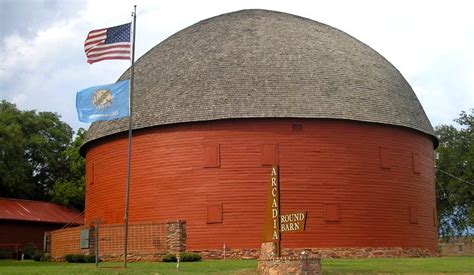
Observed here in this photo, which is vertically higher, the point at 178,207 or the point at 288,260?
the point at 178,207

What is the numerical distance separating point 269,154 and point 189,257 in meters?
4.81

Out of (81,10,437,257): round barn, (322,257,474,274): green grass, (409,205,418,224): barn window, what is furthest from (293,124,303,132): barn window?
(322,257,474,274): green grass

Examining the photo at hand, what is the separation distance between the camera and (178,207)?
26766 mm

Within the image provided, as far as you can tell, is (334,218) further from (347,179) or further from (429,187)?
(429,187)

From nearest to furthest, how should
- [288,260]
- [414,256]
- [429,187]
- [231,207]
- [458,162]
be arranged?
[288,260] → [231,207] → [414,256] → [429,187] → [458,162]

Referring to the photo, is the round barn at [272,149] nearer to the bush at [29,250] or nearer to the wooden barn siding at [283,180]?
the wooden barn siding at [283,180]

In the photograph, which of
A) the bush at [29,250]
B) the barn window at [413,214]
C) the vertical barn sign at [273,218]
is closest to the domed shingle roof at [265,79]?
the barn window at [413,214]

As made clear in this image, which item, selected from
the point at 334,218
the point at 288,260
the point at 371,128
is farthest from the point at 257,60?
the point at 288,260

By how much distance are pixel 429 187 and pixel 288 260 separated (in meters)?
15.8

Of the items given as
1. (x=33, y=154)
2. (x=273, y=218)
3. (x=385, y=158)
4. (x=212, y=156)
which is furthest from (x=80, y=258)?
(x=33, y=154)

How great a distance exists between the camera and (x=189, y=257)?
24.4 m

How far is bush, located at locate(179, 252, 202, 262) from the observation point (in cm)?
2431

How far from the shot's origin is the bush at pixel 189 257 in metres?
24.3

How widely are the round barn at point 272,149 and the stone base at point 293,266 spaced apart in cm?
903
